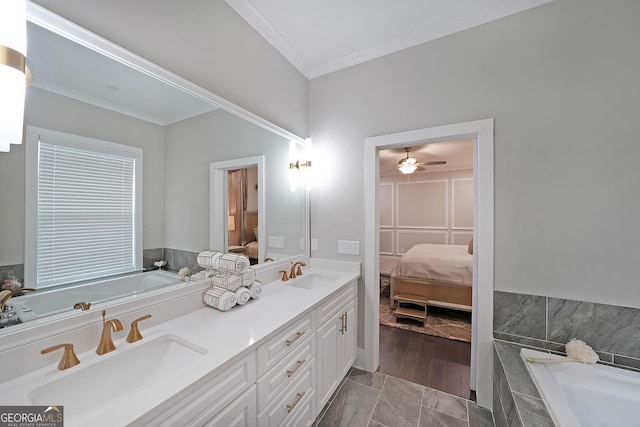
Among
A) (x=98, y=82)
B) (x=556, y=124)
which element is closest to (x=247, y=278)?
(x=98, y=82)

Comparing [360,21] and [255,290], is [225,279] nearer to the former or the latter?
[255,290]

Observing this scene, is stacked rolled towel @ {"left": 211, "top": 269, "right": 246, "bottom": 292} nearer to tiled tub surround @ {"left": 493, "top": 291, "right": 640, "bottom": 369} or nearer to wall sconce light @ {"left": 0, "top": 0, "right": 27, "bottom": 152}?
wall sconce light @ {"left": 0, "top": 0, "right": 27, "bottom": 152}

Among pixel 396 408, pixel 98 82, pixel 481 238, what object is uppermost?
pixel 98 82

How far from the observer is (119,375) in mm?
875

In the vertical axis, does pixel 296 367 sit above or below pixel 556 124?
below

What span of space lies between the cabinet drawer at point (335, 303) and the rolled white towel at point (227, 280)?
54 cm

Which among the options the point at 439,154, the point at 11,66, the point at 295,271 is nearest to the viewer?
the point at 11,66

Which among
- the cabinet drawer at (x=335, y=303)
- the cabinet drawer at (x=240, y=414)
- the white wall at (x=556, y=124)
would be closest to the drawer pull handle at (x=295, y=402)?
the cabinet drawer at (x=240, y=414)

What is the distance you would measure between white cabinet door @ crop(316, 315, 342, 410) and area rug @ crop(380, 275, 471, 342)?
1489 mm

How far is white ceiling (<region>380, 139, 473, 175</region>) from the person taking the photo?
12.3 ft

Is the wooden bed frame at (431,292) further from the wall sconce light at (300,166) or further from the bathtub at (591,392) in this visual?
the wall sconce light at (300,166)

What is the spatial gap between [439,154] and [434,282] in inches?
94.1

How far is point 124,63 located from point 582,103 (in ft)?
8.23

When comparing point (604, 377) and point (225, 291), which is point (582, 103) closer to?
point (604, 377)
